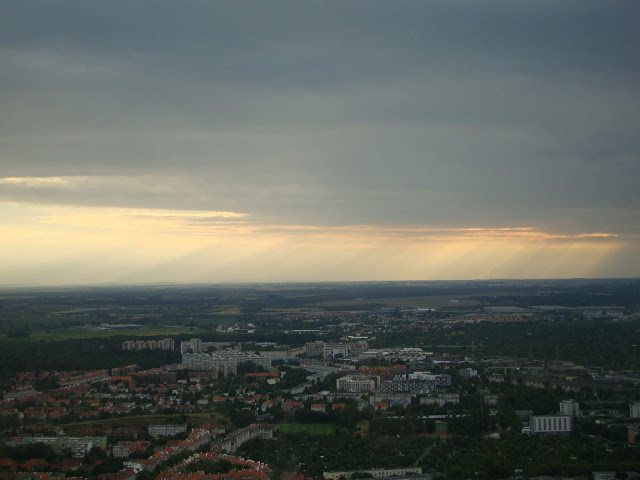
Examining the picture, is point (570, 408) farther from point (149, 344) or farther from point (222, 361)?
point (149, 344)

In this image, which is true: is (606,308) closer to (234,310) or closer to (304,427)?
(234,310)

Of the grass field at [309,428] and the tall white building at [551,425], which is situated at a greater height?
the tall white building at [551,425]

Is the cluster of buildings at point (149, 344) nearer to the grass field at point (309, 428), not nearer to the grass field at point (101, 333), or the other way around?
the grass field at point (101, 333)

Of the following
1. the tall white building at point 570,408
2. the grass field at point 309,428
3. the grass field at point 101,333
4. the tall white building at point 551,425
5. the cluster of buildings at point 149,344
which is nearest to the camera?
the tall white building at point 551,425

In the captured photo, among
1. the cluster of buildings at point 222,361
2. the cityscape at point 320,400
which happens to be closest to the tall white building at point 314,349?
the cityscape at point 320,400

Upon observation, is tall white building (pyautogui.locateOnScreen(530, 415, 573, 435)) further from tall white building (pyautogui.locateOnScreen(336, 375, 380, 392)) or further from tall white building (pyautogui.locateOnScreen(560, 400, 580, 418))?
tall white building (pyautogui.locateOnScreen(336, 375, 380, 392))

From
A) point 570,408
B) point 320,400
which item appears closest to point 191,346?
point 320,400

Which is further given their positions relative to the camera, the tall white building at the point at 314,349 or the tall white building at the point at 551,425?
the tall white building at the point at 314,349

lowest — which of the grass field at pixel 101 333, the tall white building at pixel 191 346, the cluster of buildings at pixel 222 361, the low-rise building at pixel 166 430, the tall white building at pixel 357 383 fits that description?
the low-rise building at pixel 166 430
